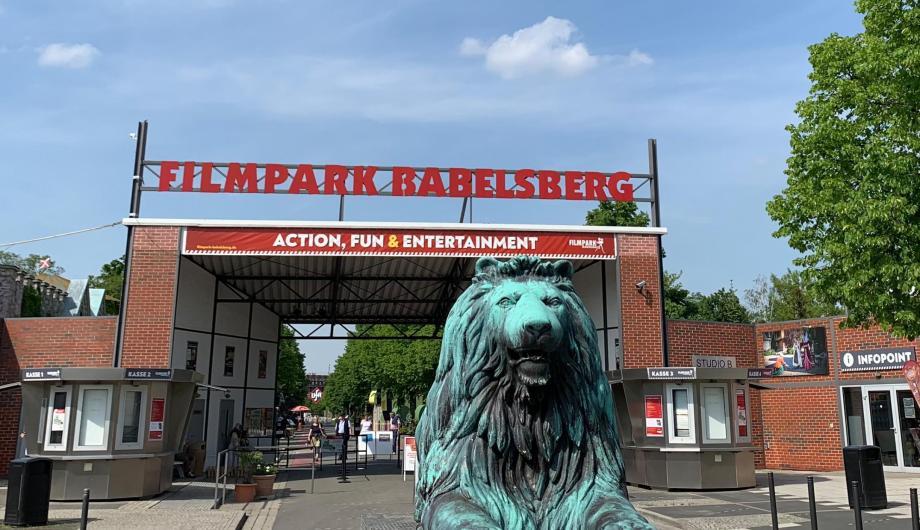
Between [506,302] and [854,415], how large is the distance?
58.5 ft

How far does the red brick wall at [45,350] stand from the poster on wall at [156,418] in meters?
3.72

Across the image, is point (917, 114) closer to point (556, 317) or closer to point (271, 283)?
point (556, 317)

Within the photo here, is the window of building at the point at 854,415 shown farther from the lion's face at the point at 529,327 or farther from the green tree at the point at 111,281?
the green tree at the point at 111,281

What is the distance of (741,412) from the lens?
14.2 metres

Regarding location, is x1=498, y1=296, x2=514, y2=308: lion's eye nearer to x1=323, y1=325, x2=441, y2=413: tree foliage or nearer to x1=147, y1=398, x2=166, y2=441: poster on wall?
x1=147, y1=398, x2=166, y2=441: poster on wall

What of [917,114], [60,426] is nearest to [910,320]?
A: [917,114]

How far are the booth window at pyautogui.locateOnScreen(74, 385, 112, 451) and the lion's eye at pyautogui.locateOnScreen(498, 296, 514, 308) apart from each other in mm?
11779

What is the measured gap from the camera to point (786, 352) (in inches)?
731

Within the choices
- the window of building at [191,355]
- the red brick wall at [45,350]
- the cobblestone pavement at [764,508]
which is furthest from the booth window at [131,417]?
the cobblestone pavement at [764,508]

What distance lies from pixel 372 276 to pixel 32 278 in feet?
32.8

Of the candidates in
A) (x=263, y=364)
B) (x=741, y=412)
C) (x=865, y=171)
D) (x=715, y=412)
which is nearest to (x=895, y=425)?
(x=741, y=412)

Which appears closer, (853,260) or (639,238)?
(853,260)

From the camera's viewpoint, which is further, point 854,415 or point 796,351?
point 796,351

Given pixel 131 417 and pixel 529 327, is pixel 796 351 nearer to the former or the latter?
pixel 131 417
